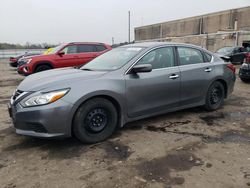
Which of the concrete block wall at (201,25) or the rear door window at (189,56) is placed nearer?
the rear door window at (189,56)

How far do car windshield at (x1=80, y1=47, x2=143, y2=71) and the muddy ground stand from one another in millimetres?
1134

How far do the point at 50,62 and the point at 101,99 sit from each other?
5870mm

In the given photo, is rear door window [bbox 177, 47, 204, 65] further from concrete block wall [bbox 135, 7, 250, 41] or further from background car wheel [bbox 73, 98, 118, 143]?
concrete block wall [bbox 135, 7, 250, 41]

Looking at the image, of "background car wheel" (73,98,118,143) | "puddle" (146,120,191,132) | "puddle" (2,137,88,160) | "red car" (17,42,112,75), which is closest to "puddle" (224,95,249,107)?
"puddle" (146,120,191,132)

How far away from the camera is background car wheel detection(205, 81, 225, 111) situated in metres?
4.78

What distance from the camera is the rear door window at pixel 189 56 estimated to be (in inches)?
170

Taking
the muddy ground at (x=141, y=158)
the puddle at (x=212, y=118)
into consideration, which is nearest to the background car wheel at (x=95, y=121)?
the muddy ground at (x=141, y=158)

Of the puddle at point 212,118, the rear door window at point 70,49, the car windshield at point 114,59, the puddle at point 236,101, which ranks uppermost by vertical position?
the rear door window at point 70,49

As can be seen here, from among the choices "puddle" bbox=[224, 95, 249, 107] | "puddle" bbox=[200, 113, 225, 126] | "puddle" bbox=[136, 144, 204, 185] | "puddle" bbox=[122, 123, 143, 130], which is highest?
"puddle" bbox=[224, 95, 249, 107]

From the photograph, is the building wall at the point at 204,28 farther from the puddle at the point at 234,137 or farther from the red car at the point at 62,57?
the puddle at the point at 234,137

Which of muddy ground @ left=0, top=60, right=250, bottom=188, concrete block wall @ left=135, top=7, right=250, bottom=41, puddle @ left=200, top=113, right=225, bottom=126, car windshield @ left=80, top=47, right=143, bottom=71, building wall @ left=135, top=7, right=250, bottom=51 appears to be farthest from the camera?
concrete block wall @ left=135, top=7, right=250, bottom=41

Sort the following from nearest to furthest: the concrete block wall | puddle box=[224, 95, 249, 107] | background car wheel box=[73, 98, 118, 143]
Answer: background car wheel box=[73, 98, 118, 143] < puddle box=[224, 95, 249, 107] < the concrete block wall

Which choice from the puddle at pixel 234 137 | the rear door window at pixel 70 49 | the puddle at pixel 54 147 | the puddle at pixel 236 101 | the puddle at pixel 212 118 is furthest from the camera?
the rear door window at pixel 70 49

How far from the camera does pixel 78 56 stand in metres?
9.03
